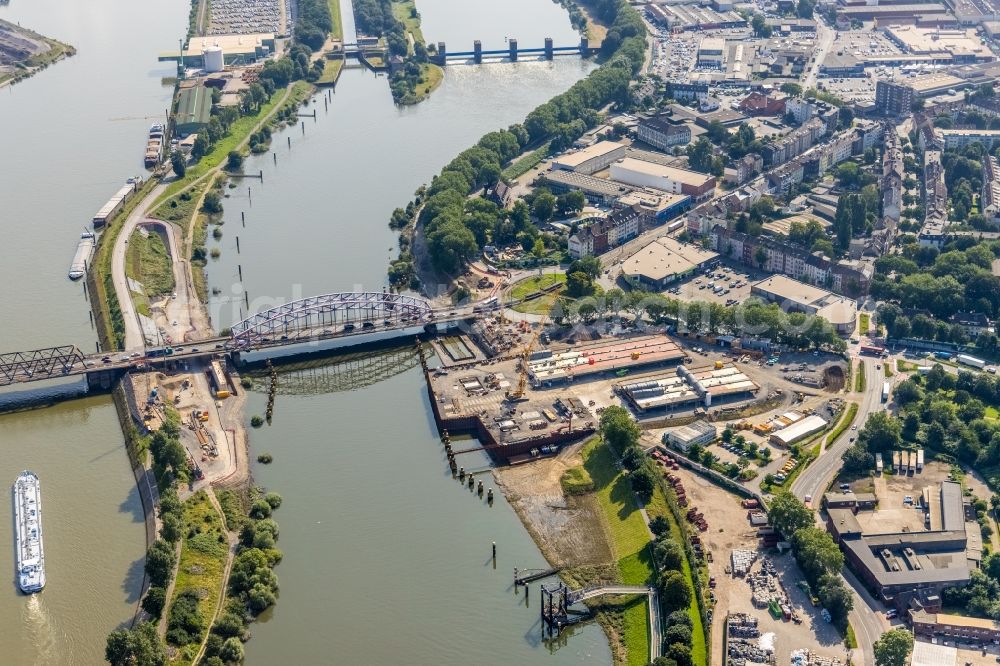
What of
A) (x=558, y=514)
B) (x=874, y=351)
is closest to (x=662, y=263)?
(x=874, y=351)

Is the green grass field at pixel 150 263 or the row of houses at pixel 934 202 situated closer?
the green grass field at pixel 150 263

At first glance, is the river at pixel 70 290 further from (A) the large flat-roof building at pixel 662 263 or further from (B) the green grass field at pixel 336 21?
(A) the large flat-roof building at pixel 662 263

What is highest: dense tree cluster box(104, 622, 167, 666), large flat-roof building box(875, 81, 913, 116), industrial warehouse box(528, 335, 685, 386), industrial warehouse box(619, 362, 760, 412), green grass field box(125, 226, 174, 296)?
large flat-roof building box(875, 81, 913, 116)

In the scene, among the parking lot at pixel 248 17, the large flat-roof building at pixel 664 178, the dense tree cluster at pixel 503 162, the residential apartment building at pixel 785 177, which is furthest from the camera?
the parking lot at pixel 248 17

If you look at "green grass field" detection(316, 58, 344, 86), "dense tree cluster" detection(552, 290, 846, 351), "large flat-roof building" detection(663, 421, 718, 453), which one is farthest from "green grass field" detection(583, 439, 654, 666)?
"green grass field" detection(316, 58, 344, 86)

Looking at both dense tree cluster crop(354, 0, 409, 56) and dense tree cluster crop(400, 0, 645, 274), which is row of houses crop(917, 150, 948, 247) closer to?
dense tree cluster crop(400, 0, 645, 274)

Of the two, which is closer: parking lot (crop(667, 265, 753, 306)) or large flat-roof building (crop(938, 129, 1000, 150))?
parking lot (crop(667, 265, 753, 306))

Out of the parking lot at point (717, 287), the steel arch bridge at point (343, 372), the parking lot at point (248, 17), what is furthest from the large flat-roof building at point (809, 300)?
the parking lot at point (248, 17)
